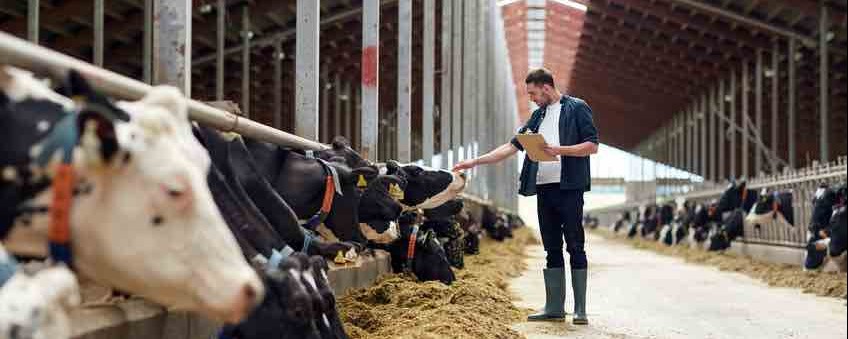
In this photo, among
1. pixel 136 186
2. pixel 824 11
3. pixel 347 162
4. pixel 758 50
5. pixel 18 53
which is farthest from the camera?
pixel 758 50

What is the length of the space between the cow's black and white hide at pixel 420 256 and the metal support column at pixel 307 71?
1.19m

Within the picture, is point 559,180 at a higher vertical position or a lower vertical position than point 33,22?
lower

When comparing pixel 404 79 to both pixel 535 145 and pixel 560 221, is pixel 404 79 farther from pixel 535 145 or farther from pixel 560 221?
pixel 535 145

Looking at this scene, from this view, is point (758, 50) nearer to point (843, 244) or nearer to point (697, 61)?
point (697, 61)

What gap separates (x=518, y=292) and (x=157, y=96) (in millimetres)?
6631

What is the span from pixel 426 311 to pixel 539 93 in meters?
2.00

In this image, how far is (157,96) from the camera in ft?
8.17

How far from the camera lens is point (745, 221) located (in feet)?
58.3

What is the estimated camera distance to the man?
264 inches

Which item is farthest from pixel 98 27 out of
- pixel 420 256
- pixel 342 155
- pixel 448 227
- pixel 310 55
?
pixel 342 155

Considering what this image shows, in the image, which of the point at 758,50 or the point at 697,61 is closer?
the point at 758,50

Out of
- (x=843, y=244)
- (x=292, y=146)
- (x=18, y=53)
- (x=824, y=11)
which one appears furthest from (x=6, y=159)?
(x=824, y=11)

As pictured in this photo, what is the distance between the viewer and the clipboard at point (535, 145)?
21.3ft

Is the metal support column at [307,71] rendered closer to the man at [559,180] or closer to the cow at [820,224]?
the man at [559,180]
